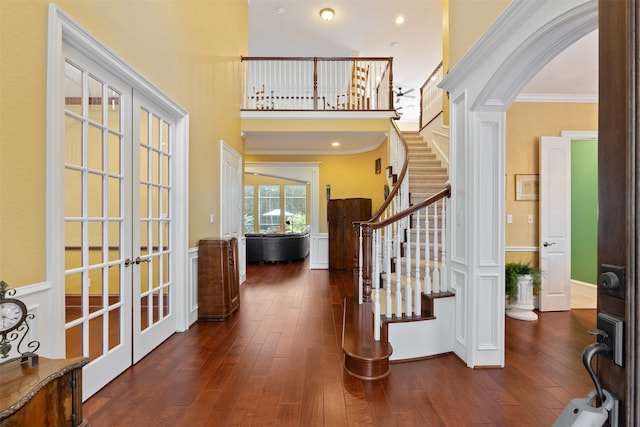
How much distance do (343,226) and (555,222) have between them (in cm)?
369

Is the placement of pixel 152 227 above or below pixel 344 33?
below

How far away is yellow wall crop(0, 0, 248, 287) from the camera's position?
58.6 inches

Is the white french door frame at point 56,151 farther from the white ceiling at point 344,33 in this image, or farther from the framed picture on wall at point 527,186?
the framed picture on wall at point 527,186

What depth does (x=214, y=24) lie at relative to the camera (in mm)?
4230

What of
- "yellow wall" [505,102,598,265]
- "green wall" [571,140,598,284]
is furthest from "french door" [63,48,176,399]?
"green wall" [571,140,598,284]

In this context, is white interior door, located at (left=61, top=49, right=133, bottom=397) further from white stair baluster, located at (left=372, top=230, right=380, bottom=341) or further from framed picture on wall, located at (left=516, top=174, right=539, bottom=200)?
framed picture on wall, located at (left=516, top=174, right=539, bottom=200)

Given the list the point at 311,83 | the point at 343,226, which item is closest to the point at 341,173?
the point at 343,226

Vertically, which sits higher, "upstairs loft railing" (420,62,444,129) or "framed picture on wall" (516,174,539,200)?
"upstairs loft railing" (420,62,444,129)

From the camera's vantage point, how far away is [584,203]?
4.66 m

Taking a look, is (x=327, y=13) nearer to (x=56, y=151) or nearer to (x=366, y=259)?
(x=366, y=259)

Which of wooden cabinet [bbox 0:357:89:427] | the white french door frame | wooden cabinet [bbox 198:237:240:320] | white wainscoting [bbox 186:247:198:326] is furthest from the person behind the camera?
wooden cabinet [bbox 198:237:240:320]

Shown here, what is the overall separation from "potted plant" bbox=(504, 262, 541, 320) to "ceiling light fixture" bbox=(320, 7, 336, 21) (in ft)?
19.6

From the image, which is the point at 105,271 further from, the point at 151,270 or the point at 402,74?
the point at 402,74

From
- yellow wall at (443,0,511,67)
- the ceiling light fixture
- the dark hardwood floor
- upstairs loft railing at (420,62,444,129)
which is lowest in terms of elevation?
the dark hardwood floor
